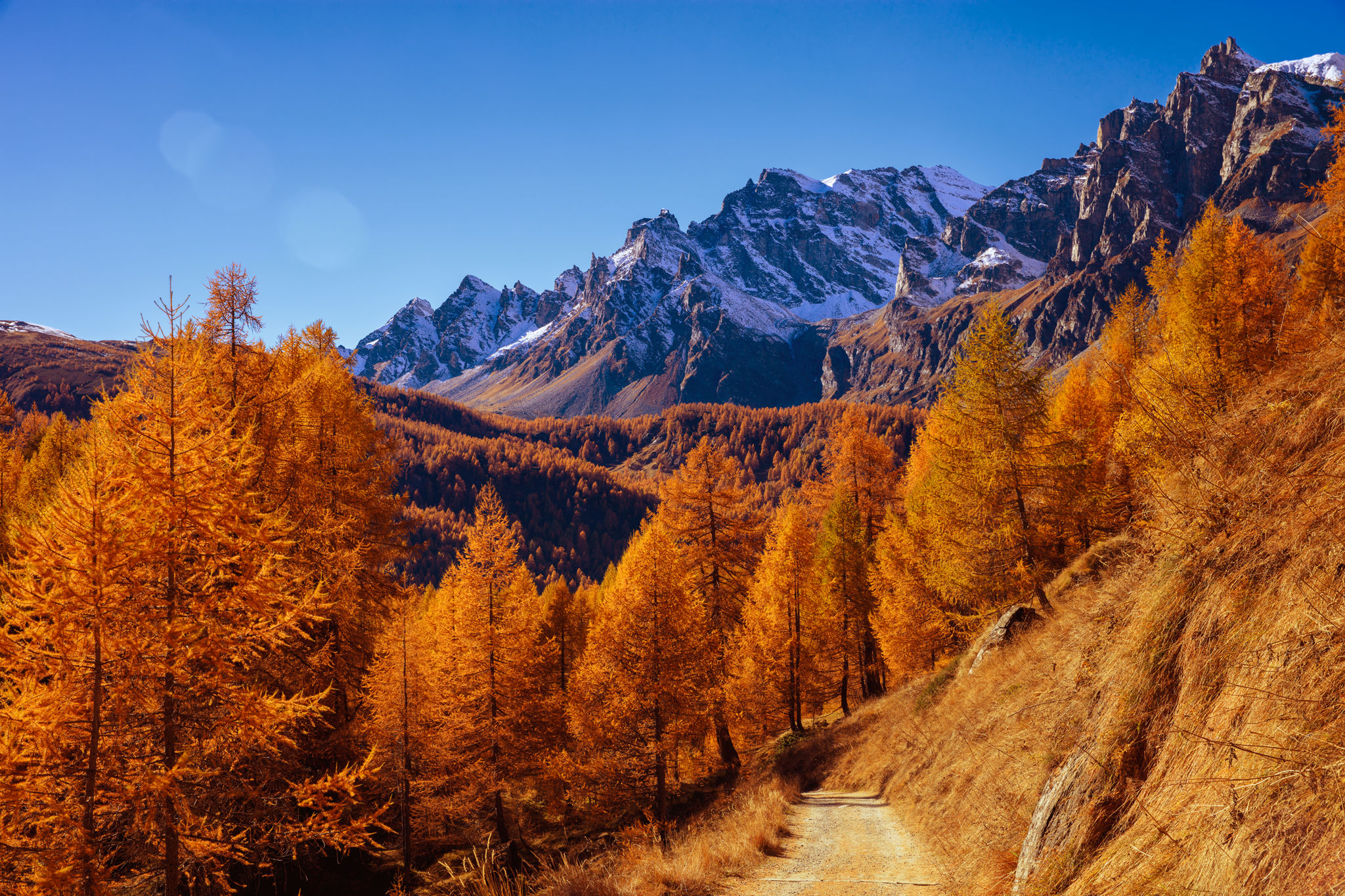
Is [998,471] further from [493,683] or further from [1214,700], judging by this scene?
[493,683]

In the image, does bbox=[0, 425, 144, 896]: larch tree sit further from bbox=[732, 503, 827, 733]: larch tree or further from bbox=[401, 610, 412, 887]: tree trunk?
bbox=[732, 503, 827, 733]: larch tree

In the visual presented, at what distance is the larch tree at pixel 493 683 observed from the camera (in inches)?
765

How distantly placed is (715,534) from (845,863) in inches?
729

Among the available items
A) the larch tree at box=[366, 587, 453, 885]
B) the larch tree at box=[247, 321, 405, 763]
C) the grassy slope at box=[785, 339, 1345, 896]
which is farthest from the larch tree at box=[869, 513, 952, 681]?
the larch tree at box=[247, 321, 405, 763]

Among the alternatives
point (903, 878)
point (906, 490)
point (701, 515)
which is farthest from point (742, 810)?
point (906, 490)

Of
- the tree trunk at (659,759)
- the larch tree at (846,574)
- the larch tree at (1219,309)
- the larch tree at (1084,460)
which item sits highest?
the larch tree at (1219,309)

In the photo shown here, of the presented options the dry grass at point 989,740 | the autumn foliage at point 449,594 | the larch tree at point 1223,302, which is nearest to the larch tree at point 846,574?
the autumn foliage at point 449,594

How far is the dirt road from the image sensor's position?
7871 mm

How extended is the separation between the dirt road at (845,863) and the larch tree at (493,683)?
10768 millimetres

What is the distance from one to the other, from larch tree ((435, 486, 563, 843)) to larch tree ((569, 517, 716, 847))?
7.09 ft

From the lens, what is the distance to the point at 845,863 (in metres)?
9.05

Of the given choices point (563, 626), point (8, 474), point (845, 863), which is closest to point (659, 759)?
point (845, 863)

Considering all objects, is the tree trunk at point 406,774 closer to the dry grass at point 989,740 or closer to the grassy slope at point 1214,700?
the dry grass at point 989,740

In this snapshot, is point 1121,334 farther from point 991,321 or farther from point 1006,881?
point 1006,881
